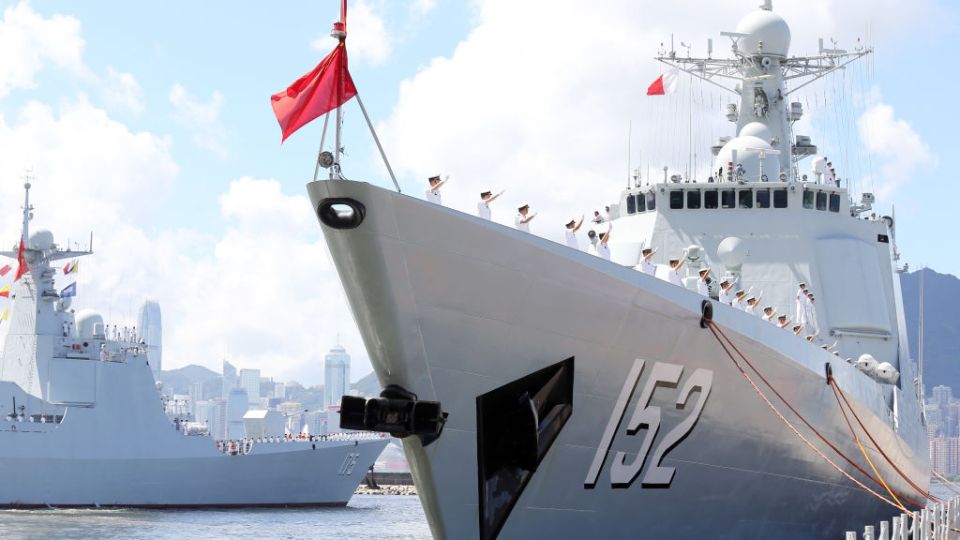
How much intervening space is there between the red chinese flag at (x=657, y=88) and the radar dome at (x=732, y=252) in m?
4.56

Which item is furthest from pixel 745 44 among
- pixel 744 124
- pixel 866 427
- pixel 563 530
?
pixel 563 530

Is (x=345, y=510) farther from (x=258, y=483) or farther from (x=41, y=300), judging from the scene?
(x=41, y=300)

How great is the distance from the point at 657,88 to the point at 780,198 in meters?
3.66

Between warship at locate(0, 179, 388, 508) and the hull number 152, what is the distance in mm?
30056

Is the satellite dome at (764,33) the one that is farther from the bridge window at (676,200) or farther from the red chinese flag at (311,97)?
the red chinese flag at (311,97)

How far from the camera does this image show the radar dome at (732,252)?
719 inches

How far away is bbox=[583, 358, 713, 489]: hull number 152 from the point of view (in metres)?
12.7

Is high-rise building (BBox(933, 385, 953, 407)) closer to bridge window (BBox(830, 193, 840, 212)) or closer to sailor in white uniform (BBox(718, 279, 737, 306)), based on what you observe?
bridge window (BBox(830, 193, 840, 212))

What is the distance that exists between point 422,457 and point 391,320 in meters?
1.51

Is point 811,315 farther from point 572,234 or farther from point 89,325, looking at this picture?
point 89,325

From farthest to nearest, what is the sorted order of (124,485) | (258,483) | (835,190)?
(258,483) < (124,485) < (835,190)

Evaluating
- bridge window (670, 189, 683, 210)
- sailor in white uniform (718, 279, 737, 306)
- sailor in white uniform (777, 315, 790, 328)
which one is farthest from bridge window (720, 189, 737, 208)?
sailor in white uniform (718, 279, 737, 306)

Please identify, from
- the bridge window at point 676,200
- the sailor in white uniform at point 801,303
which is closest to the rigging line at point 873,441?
the sailor in white uniform at point 801,303

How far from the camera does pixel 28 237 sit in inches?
1683
